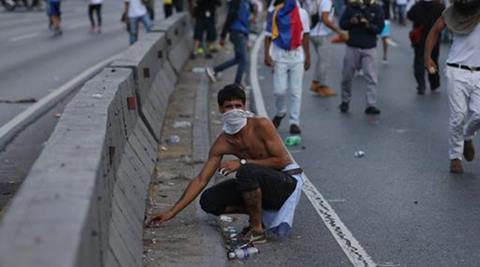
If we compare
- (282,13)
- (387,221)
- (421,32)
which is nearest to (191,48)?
(421,32)

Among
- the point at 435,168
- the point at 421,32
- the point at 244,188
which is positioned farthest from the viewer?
the point at 421,32

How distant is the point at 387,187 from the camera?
8266 millimetres

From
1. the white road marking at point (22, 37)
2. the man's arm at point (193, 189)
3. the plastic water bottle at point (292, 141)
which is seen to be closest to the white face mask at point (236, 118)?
the man's arm at point (193, 189)

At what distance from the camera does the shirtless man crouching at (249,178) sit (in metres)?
6.46

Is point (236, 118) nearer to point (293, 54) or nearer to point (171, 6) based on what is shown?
point (293, 54)

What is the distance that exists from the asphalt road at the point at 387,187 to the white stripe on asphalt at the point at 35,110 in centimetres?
310

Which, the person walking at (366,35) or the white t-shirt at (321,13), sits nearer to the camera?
the person walking at (366,35)

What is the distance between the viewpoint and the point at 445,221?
23.4 ft

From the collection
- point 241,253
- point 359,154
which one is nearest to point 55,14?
point 359,154

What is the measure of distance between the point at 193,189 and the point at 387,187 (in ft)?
8.04

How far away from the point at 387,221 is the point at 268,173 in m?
1.20

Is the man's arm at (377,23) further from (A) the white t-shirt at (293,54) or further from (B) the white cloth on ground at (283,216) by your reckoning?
(B) the white cloth on ground at (283,216)

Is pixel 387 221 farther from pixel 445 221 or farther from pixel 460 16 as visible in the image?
pixel 460 16

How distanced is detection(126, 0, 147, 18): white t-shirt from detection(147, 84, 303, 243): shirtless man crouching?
40.9ft
